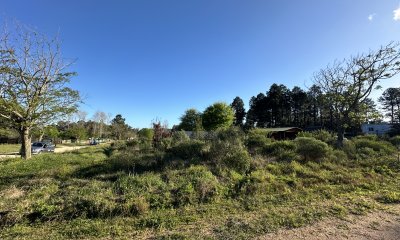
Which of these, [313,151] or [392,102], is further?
[392,102]

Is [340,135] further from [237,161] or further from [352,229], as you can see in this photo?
[352,229]

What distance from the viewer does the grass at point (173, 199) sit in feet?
13.9

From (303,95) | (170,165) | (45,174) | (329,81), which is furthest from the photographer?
(303,95)

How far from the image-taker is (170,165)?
8383mm

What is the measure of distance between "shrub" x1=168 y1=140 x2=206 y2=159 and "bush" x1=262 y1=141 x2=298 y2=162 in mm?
3263

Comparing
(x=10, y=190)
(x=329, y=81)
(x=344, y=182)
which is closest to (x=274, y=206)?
(x=344, y=182)

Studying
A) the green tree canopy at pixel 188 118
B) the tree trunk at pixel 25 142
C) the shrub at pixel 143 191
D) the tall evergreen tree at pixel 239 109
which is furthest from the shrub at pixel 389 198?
the tall evergreen tree at pixel 239 109

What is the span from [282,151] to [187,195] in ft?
22.9

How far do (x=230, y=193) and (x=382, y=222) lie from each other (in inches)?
128

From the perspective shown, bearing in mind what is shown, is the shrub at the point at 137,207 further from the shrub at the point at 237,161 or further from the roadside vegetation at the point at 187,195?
the shrub at the point at 237,161

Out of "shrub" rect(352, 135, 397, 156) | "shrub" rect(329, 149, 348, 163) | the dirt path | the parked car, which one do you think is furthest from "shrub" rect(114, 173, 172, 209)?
the parked car

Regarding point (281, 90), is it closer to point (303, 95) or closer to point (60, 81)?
point (303, 95)

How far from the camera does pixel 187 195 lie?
5766mm

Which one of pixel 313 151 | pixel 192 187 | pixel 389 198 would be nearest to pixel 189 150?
pixel 192 187
